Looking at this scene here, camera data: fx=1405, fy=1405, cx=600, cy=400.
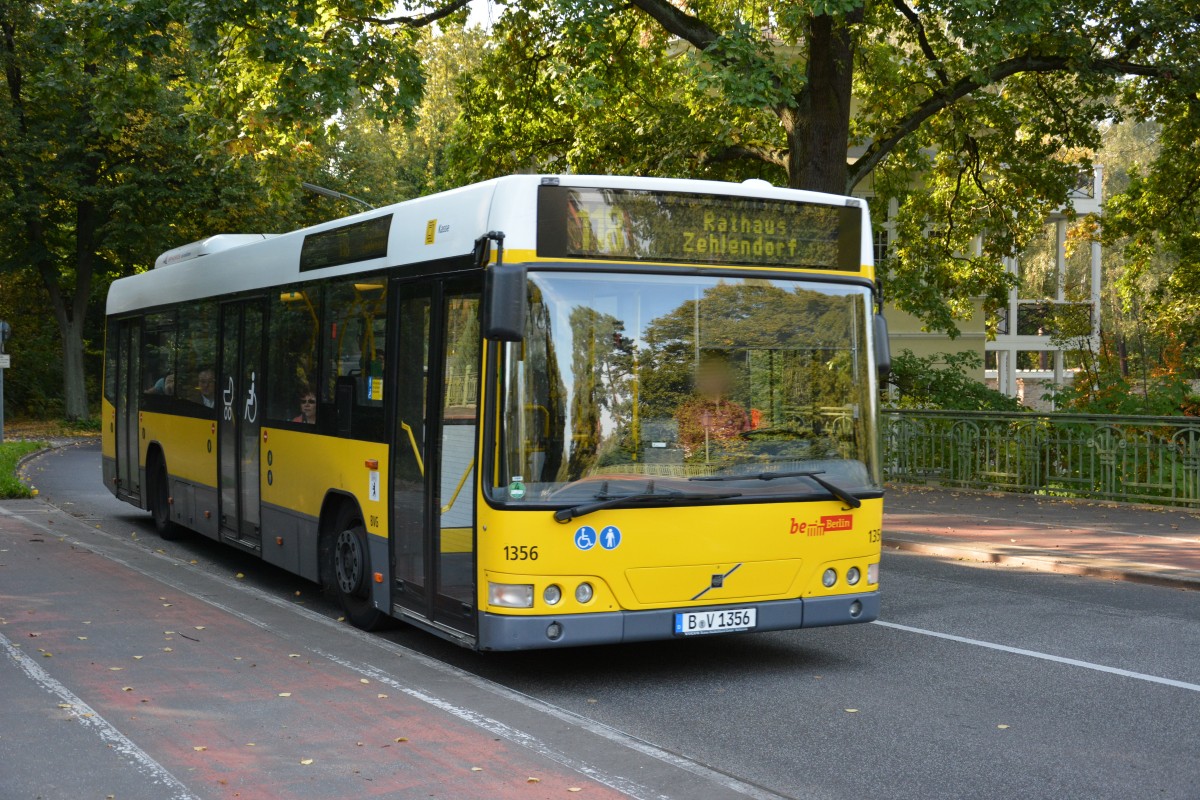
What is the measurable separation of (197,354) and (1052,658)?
28.3 feet

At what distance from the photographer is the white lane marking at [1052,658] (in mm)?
8320

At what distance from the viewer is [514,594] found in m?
7.71

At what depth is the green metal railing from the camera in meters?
18.0

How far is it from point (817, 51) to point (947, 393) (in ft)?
24.8

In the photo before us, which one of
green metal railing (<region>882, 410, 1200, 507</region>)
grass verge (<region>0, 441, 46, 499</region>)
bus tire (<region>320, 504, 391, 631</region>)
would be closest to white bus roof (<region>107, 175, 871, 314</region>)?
bus tire (<region>320, 504, 391, 631</region>)

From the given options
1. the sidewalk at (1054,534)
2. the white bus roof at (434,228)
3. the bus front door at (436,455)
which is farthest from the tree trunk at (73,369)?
the bus front door at (436,455)

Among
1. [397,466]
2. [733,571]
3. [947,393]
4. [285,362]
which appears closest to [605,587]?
[733,571]

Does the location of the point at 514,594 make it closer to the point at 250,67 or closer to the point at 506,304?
the point at 506,304

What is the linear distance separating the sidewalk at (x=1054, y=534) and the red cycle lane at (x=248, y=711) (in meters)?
7.91

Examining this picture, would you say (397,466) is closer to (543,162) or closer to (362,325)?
(362,325)

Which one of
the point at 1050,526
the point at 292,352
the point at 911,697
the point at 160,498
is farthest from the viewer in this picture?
the point at 1050,526

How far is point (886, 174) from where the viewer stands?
2780 cm

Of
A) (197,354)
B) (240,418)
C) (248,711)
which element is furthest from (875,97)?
(248,711)

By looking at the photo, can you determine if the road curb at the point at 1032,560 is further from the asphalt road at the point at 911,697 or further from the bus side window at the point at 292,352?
the bus side window at the point at 292,352
